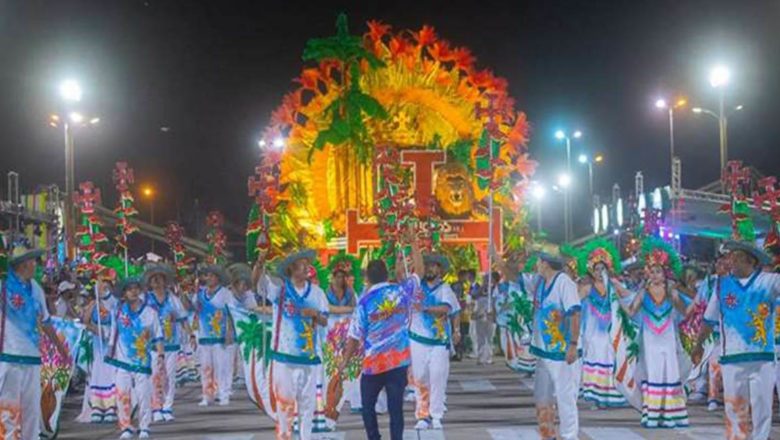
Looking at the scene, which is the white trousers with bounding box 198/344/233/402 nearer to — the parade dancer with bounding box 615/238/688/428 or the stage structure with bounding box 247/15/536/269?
the parade dancer with bounding box 615/238/688/428

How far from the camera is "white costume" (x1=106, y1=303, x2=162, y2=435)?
557 inches

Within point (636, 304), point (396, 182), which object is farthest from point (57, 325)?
point (396, 182)

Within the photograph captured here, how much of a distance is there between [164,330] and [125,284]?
7.95ft

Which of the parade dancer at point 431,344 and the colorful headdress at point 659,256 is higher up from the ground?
the colorful headdress at point 659,256

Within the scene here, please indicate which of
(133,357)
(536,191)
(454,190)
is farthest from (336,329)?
(536,191)

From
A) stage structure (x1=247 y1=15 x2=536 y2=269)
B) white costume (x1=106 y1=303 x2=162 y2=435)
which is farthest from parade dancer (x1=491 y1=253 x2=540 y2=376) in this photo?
stage structure (x1=247 y1=15 x2=536 y2=269)

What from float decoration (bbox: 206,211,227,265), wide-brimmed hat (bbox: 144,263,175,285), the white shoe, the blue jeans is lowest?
the white shoe

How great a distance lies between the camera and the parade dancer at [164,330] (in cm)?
1552

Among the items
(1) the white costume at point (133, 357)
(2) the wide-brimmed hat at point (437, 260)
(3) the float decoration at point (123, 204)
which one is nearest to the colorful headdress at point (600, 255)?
(2) the wide-brimmed hat at point (437, 260)

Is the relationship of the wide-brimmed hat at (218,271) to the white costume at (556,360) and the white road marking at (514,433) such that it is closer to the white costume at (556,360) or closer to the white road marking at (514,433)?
the white road marking at (514,433)

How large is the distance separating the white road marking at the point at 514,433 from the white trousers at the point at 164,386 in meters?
4.82

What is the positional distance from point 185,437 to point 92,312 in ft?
9.07

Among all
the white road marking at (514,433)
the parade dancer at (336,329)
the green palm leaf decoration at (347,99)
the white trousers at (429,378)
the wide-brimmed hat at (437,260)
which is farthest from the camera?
the green palm leaf decoration at (347,99)

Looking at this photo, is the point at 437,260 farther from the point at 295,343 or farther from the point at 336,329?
the point at 295,343
